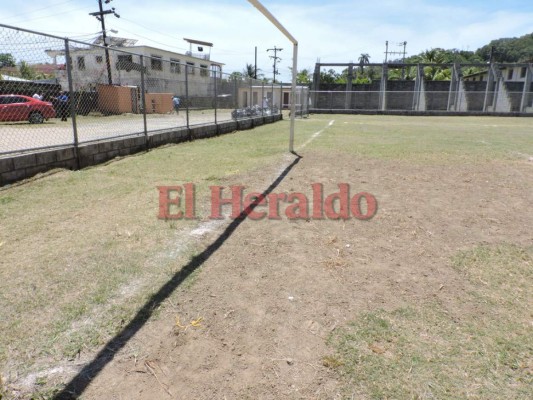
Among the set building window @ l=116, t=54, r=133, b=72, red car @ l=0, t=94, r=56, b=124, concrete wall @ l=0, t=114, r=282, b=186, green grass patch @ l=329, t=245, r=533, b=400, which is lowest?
green grass patch @ l=329, t=245, r=533, b=400

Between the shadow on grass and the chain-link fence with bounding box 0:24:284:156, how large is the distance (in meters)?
4.37

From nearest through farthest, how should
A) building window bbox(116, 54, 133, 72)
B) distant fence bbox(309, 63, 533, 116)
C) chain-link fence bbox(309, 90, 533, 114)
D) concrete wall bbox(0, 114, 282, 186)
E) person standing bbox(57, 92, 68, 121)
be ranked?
concrete wall bbox(0, 114, 282, 186) → person standing bbox(57, 92, 68, 121) → building window bbox(116, 54, 133, 72) → chain-link fence bbox(309, 90, 533, 114) → distant fence bbox(309, 63, 533, 116)

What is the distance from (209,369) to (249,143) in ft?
33.0

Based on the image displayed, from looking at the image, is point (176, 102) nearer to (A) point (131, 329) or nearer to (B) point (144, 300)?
(B) point (144, 300)

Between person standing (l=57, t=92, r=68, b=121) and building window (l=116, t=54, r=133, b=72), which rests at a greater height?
Result: building window (l=116, t=54, r=133, b=72)

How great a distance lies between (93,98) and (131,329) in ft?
29.0

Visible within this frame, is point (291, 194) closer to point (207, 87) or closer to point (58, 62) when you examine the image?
point (58, 62)

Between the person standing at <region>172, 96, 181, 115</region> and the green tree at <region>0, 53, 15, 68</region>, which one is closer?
the green tree at <region>0, 53, 15, 68</region>

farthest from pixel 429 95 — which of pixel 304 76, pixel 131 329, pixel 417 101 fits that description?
pixel 131 329

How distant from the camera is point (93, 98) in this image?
9.75 metres

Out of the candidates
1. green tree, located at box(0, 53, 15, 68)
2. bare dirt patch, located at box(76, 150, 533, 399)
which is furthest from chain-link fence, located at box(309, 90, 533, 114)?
bare dirt patch, located at box(76, 150, 533, 399)

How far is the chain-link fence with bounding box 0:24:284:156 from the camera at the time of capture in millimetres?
6926

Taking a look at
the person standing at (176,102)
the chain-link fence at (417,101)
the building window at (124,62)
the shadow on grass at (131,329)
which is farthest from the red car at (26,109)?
the chain-link fence at (417,101)

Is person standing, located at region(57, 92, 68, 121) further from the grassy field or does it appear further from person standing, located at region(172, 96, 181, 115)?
person standing, located at region(172, 96, 181, 115)
